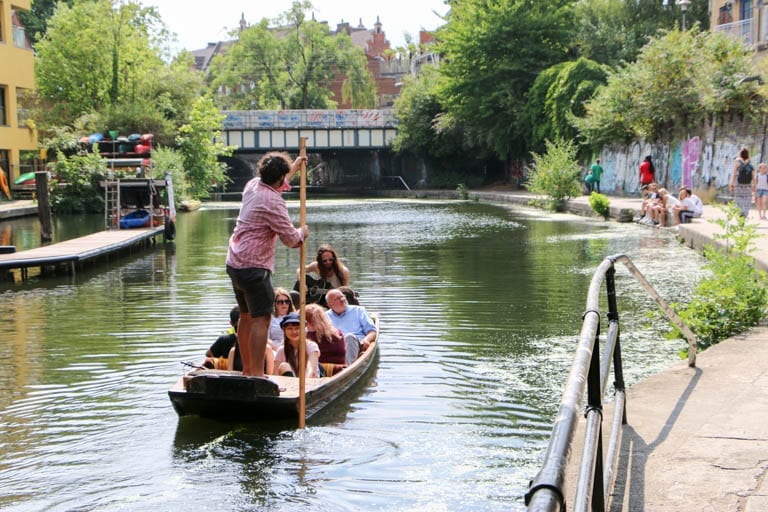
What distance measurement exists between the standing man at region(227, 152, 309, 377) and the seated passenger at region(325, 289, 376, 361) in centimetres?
226

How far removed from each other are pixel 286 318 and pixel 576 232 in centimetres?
1783

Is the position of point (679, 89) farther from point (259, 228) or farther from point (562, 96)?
point (259, 228)

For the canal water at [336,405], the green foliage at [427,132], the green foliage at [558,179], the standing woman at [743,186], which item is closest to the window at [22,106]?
the green foliage at [427,132]

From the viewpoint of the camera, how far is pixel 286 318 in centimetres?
901

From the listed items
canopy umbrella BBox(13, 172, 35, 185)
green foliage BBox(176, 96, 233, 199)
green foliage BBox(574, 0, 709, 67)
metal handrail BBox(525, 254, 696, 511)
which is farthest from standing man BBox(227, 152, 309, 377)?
green foliage BBox(574, 0, 709, 67)

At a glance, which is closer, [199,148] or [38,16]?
[199,148]

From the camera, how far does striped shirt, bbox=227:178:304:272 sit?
7797 mm

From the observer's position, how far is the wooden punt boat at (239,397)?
7.61m

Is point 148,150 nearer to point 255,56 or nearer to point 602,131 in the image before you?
point 602,131

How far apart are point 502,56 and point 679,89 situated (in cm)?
A: 1917

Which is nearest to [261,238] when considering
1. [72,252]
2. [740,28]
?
[72,252]

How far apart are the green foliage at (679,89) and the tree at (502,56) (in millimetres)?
10876

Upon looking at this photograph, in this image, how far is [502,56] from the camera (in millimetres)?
51656

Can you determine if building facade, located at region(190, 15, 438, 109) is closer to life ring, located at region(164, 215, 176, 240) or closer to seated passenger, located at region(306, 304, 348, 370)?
life ring, located at region(164, 215, 176, 240)
